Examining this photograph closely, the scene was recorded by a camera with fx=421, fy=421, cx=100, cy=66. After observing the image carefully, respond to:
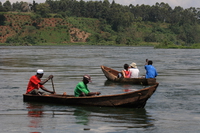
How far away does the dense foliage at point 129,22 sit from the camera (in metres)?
155

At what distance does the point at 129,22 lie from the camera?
17338 cm

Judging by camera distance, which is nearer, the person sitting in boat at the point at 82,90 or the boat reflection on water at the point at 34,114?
the boat reflection on water at the point at 34,114

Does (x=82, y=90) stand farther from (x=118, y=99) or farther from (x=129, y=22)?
(x=129, y=22)

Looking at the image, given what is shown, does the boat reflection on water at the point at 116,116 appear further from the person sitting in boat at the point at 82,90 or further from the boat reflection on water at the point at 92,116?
A: the person sitting in boat at the point at 82,90

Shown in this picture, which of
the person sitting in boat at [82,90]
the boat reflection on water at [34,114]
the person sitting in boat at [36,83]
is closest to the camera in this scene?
the boat reflection on water at [34,114]

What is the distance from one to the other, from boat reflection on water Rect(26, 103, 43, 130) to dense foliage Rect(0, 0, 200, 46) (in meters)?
126

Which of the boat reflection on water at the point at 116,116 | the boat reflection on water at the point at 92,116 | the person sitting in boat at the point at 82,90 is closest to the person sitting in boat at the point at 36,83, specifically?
the boat reflection on water at the point at 92,116

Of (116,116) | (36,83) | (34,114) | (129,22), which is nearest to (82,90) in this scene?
(116,116)

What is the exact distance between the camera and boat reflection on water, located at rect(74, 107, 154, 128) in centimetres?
1298

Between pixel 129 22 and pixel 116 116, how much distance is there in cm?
16091

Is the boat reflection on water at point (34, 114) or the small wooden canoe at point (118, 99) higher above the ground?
the small wooden canoe at point (118, 99)

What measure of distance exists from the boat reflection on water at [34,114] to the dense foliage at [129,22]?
415 ft

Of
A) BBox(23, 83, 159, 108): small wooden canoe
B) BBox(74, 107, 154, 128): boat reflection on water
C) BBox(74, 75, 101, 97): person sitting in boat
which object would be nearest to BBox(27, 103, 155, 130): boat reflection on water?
BBox(74, 107, 154, 128): boat reflection on water

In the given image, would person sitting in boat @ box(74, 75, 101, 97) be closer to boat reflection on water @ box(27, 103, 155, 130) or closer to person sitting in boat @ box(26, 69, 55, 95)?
boat reflection on water @ box(27, 103, 155, 130)
